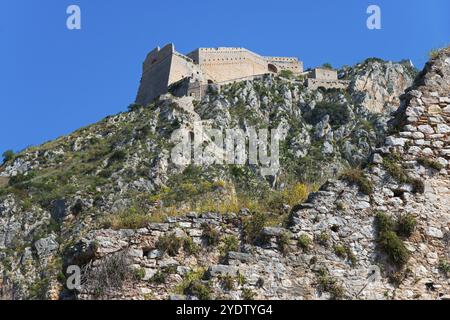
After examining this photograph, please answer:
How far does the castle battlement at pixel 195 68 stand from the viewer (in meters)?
86.9

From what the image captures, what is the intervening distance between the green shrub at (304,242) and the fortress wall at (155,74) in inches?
3079

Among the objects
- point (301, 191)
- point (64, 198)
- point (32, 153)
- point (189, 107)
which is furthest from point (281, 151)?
point (301, 191)

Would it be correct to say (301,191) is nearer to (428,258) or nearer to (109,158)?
(428,258)

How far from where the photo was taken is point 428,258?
28.8 ft

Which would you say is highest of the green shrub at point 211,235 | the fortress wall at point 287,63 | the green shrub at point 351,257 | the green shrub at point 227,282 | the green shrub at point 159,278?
the fortress wall at point 287,63

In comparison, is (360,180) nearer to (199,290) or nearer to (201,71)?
(199,290)

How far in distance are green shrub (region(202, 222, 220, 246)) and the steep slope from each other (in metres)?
0.01

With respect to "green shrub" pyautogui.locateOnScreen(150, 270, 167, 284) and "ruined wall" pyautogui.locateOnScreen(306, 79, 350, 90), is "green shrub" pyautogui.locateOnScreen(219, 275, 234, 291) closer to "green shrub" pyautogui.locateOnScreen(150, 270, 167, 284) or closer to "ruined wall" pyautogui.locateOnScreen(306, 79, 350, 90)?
"green shrub" pyautogui.locateOnScreen(150, 270, 167, 284)

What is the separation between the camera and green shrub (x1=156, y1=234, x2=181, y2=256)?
884 centimetres

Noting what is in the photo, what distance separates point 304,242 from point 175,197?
31941mm

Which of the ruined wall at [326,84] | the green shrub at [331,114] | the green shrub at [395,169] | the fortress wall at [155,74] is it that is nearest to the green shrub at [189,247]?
the green shrub at [395,169]

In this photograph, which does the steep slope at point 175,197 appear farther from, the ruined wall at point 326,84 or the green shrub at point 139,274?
the ruined wall at point 326,84

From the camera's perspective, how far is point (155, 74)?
90438mm

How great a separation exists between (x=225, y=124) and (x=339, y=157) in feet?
40.2
